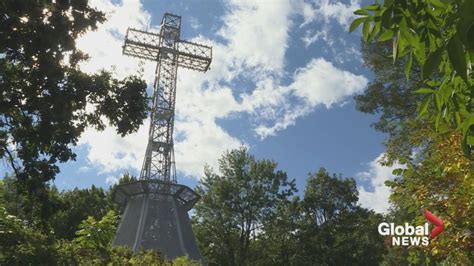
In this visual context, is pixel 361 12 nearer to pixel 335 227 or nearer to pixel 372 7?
Result: pixel 372 7

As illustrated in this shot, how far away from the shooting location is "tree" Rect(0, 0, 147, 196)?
43.2 feet

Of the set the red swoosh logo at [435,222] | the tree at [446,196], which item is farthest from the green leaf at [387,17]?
the red swoosh logo at [435,222]

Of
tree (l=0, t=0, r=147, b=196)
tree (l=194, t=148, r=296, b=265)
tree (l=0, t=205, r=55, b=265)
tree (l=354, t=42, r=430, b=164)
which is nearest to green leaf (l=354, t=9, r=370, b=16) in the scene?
tree (l=0, t=205, r=55, b=265)

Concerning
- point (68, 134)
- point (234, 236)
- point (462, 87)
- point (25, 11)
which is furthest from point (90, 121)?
point (234, 236)

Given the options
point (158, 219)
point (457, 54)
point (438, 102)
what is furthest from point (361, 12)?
point (158, 219)

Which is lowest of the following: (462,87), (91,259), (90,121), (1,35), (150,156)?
(91,259)

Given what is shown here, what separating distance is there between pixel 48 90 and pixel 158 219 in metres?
18.7

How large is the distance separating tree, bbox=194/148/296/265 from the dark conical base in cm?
959

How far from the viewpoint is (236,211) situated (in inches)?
1678

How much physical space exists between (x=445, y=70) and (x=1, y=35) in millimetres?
13469

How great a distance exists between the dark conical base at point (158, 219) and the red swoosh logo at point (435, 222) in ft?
76.9

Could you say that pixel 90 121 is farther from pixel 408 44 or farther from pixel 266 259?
pixel 266 259

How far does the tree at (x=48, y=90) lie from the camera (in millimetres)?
13180

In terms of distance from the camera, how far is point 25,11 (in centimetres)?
1272
